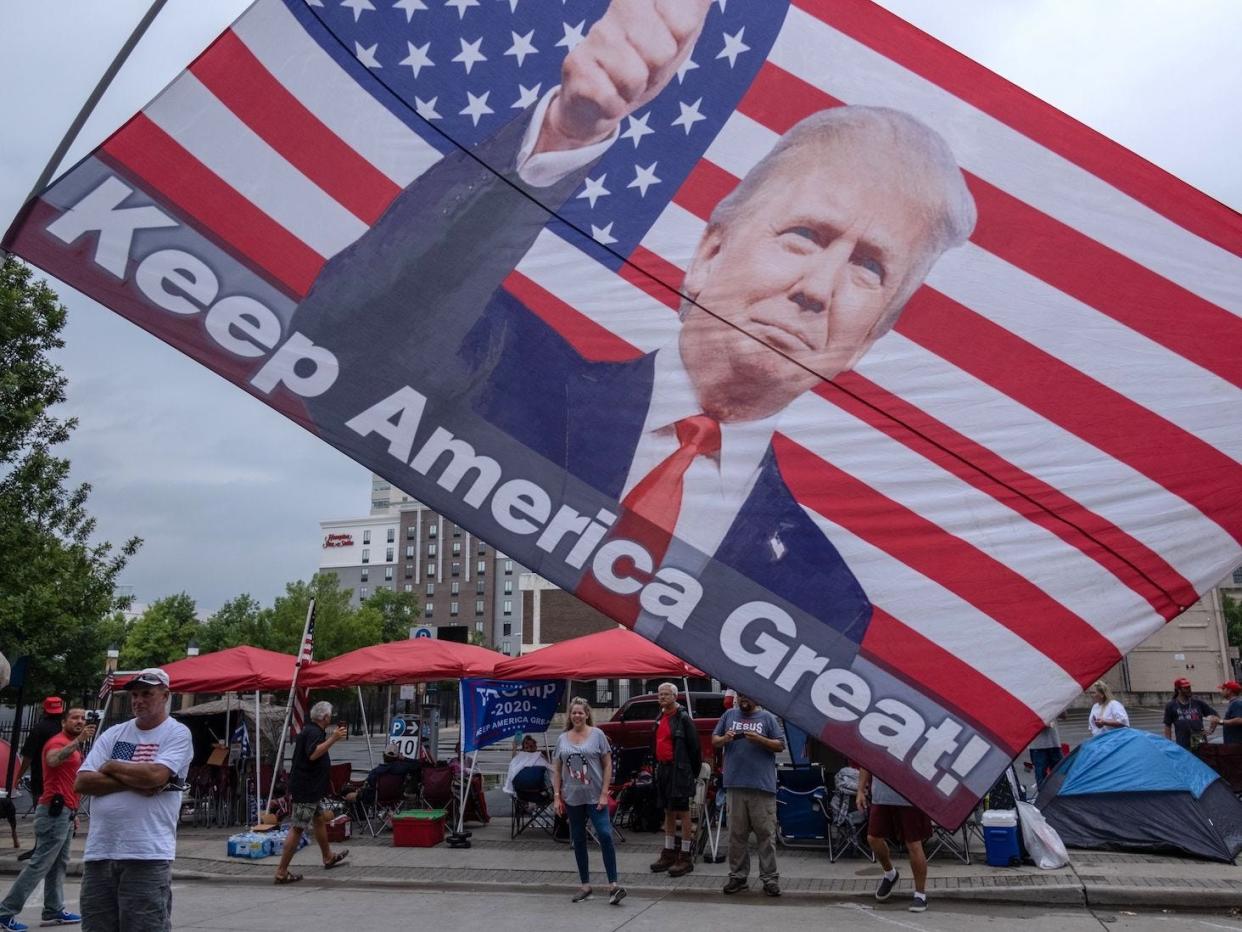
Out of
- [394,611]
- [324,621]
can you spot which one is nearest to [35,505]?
[324,621]

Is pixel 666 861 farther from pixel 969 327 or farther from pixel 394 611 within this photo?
pixel 394 611

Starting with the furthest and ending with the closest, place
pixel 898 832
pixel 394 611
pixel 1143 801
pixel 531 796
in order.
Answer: pixel 394 611 < pixel 531 796 < pixel 1143 801 < pixel 898 832

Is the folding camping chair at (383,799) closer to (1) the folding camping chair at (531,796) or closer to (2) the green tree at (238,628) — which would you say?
(1) the folding camping chair at (531,796)

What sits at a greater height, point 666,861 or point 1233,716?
point 1233,716

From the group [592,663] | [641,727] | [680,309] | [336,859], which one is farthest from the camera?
[641,727]

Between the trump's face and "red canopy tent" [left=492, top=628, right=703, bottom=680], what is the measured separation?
8638 millimetres

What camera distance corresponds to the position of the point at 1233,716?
43.7 ft

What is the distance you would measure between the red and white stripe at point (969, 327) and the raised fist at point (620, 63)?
52 centimetres

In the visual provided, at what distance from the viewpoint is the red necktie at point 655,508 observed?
484cm

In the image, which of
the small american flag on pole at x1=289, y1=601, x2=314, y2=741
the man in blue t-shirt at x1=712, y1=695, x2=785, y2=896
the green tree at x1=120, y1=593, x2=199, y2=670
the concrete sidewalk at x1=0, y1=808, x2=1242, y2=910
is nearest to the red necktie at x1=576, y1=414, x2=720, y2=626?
the man in blue t-shirt at x1=712, y1=695, x2=785, y2=896

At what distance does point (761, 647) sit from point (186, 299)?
3436 mm

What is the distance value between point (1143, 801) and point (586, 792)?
586 cm

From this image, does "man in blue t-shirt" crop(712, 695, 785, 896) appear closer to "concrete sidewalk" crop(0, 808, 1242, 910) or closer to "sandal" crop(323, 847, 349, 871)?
"concrete sidewalk" crop(0, 808, 1242, 910)

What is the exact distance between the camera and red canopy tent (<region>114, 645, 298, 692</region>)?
1553 cm
